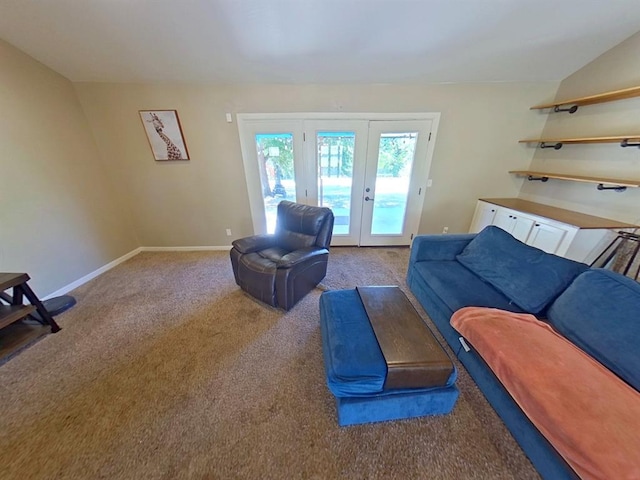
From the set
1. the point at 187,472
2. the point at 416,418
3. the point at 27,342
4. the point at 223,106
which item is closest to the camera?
the point at 187,472

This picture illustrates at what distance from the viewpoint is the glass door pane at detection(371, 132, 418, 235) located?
2.99 meters

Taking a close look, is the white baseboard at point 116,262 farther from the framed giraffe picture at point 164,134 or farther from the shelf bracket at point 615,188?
the shelf bracket at point 615,188

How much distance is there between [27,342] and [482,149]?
5234mm

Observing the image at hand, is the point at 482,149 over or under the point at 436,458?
over

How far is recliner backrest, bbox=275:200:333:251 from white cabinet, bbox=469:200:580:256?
2.31 metres

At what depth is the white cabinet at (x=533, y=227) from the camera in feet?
7.20

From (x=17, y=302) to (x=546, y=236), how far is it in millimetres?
5057

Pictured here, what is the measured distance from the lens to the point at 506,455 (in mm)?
1116

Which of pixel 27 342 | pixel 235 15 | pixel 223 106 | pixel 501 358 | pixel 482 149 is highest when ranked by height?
pixel 235 15

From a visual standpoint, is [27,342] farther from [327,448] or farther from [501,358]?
[501,358]

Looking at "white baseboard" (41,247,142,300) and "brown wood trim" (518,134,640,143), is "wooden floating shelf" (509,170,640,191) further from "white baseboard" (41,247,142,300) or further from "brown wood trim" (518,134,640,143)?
"white baseboard" (41,247,142,300)

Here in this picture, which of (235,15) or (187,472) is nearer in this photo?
(187,472)

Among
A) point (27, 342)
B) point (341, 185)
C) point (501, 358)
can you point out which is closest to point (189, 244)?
point (27, 342)

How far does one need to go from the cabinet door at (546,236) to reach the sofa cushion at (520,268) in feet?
2.81
